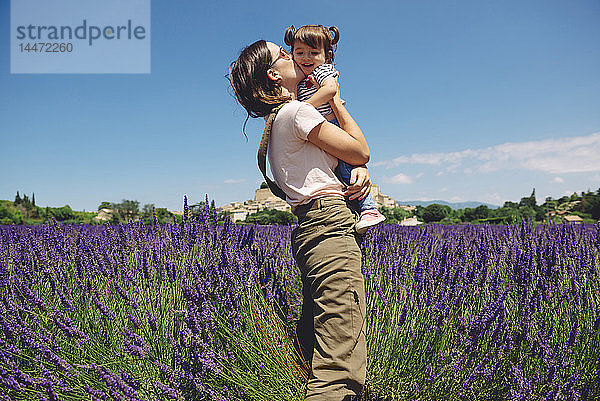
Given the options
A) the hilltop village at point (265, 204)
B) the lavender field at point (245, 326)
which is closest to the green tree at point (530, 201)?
the hilltop village at point (265, 204)

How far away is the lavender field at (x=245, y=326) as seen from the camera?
5.02 feet

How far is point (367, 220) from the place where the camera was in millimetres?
1586

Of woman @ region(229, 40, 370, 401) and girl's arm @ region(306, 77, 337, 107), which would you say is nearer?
woman @ region(229, 40, 370, 401)

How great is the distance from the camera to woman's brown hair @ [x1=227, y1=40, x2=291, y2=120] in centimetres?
162

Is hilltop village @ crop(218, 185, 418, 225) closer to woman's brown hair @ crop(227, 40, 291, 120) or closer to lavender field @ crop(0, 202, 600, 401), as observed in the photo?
lavender field @ crop(0, 202, 600, 401)

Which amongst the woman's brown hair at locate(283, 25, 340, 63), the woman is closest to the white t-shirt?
the woman

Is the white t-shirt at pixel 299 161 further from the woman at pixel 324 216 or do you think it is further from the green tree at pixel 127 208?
the green tree at pixel 127 208

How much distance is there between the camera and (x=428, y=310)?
1931 millimetres

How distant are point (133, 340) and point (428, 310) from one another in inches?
54.0

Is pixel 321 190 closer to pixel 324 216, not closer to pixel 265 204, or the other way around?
pixel 324 216

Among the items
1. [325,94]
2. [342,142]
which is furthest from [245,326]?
[325,94]

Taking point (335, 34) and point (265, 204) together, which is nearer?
point (335, 34)

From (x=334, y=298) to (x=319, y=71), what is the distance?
99 centimetres

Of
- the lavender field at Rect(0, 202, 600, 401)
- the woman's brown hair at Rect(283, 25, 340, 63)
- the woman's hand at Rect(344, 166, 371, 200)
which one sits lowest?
the lavender field at Rect(0, 202, 600, 401)
